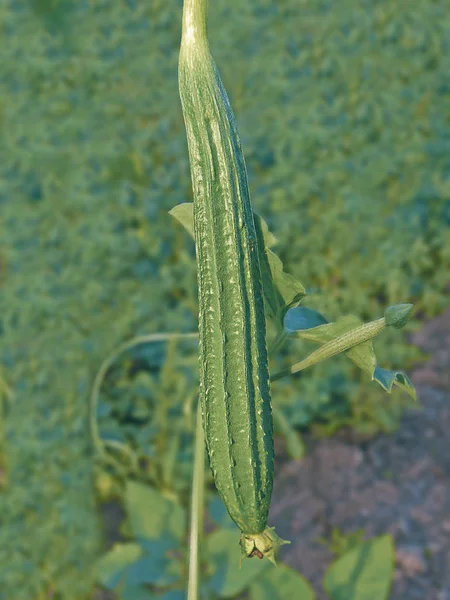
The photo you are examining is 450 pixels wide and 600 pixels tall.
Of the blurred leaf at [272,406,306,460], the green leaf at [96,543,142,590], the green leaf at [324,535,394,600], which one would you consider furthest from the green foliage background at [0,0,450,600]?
the green leaf at [324,535,394,600]

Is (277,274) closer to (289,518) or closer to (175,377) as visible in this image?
(175,377)

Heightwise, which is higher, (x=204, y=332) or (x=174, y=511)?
(x=204, y=332)

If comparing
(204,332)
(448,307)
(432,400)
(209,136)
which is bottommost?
(432,400)

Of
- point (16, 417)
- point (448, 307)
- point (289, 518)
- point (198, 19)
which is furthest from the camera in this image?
point (448, 307)

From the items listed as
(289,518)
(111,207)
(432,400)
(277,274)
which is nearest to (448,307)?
(432,400)

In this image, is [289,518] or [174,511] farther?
[289,518]

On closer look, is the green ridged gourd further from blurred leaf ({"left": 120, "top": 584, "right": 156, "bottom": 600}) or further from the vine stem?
blurred leaf ({"left": 120, "top": 584, "right": 156, "bottom": 600})

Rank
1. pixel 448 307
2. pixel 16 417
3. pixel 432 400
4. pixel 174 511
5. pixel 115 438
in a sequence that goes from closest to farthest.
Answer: pixel 174 511 → pixel 16 417 → pixel 115 438 → pixel 432 400 → pixel 448 307
